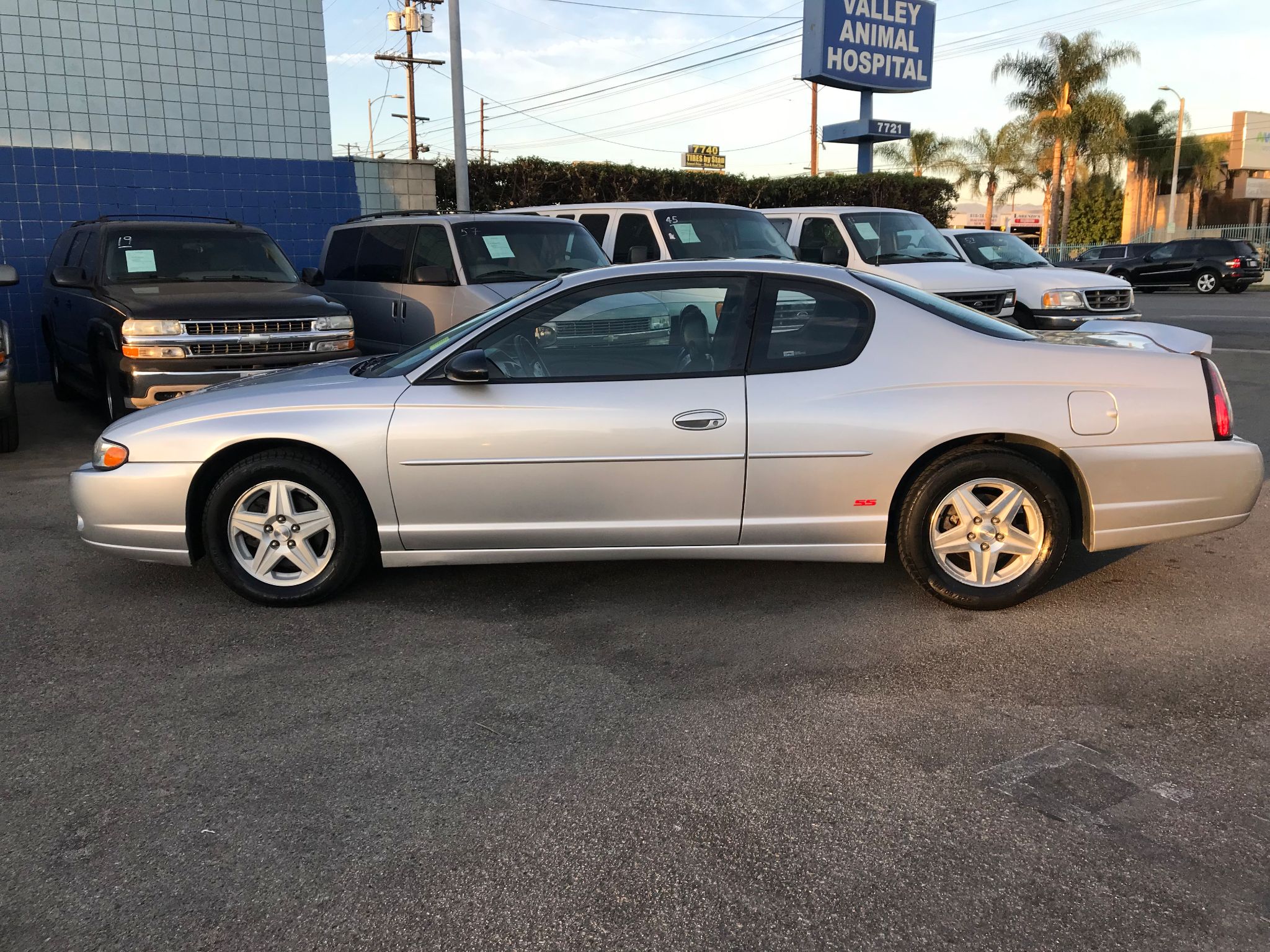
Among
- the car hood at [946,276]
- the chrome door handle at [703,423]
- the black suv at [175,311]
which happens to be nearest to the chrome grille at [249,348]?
the black suv at [175,311]

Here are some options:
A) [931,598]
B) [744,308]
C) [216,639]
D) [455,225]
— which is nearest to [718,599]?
[931,598]

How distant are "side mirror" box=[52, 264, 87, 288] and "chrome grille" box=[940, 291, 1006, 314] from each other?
344 inches

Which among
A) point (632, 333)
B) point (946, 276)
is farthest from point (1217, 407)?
point (946, 276)

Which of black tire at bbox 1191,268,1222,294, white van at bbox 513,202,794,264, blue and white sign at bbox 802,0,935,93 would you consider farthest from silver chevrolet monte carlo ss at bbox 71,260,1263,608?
black tire at bbox 1191,268,1222,294

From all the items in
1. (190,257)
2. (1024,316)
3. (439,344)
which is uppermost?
(190,257)

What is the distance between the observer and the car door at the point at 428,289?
9.10 meters

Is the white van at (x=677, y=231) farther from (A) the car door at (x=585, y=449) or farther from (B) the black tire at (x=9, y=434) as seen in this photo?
(A) the car door at (x=585, y=449)

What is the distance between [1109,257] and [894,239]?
23.6m

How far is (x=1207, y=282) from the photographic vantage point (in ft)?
96.3

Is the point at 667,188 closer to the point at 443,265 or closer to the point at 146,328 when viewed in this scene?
the point at 443,265

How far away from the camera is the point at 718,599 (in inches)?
194

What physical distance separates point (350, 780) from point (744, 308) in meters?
2.63

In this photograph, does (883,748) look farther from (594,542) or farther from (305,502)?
(305,502)

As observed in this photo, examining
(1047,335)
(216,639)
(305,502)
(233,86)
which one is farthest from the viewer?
(233,86)
